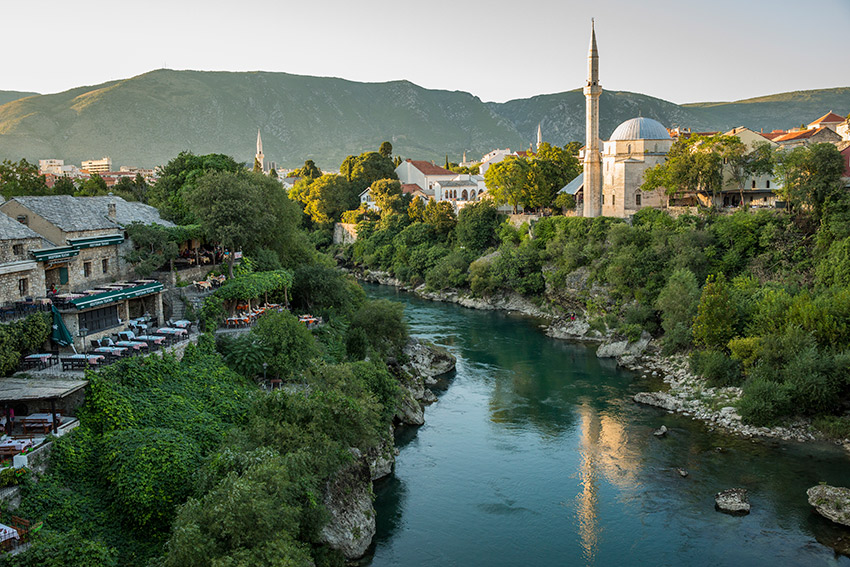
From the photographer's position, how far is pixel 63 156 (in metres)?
151

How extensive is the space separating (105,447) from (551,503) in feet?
46.2

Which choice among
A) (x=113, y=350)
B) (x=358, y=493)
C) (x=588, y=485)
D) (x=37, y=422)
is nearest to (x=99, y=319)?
(x=113, y=350)

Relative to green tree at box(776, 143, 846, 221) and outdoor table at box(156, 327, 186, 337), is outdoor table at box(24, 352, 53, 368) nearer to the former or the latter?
outdoor table at box(156, 327, 186, 337)

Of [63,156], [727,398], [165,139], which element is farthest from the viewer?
[165,139]

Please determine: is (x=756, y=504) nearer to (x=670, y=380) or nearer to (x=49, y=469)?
(x=670, y=380)

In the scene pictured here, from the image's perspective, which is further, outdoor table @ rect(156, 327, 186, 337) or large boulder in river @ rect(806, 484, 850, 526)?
outdoor table @ rect(156, 327, 186, 337)

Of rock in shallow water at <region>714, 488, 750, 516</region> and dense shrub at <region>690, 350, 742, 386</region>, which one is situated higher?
dense shrub at <region>690, 350, 742, 386</region>

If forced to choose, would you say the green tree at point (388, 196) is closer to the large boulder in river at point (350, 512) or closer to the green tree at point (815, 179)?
the green tree at point (815, 179)

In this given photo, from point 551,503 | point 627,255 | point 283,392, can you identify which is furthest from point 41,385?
point 627,255

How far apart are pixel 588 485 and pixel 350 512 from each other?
8.94 meters

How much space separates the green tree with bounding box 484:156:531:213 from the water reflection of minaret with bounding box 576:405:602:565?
1339 inches

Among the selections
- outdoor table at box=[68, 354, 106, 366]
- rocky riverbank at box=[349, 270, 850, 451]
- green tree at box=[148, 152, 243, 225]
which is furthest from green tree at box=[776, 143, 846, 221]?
outdoor table at box=[68, 354, 106, 366]

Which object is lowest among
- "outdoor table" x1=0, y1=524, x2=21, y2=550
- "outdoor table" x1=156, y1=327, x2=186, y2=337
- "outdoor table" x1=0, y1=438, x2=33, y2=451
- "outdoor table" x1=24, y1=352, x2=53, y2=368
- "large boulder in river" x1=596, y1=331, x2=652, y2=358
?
"large boulder in river" x1=596, y1=331, x2=652, y2=358

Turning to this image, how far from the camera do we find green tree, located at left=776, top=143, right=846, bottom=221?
40375 millimetres
